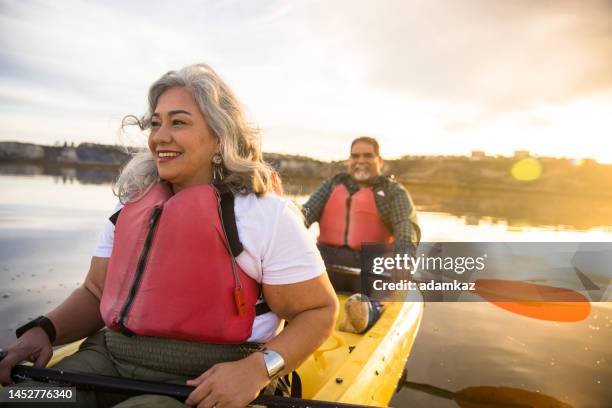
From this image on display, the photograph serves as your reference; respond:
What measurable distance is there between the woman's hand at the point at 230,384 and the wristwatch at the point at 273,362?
2cm

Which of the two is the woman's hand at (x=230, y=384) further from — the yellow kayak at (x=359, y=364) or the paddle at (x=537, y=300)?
the paddle at (x=537, y=300)

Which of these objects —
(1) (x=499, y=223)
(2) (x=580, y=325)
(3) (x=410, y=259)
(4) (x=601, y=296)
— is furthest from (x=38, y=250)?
(1) (x=499, y=223)

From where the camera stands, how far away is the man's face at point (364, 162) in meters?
5.66

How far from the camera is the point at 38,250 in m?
8.21

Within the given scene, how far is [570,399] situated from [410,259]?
1.94 metres

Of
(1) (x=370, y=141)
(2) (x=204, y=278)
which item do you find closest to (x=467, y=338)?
(1) (x=370, y=141)

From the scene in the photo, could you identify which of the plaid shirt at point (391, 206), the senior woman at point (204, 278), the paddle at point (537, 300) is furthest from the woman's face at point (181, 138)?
the paddle at point (537, 300)

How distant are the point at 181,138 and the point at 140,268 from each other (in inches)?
22.7

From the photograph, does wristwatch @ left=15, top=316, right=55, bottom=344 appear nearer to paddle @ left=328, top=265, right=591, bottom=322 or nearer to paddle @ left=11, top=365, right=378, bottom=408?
paddle @ left=11, top=365, right=378, bottom=408

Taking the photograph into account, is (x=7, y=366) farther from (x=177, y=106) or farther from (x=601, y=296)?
(x=601, y=296)

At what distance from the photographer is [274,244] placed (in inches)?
66.8

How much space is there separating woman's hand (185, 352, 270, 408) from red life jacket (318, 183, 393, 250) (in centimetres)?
402

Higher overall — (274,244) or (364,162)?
(364,162)

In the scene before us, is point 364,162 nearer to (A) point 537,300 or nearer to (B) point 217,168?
(A) point 537,300
